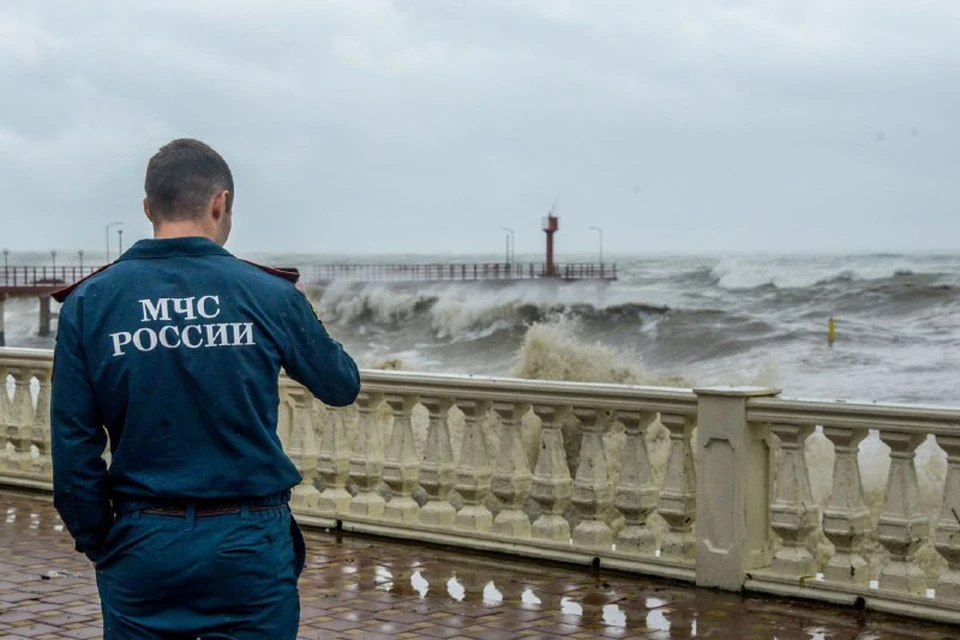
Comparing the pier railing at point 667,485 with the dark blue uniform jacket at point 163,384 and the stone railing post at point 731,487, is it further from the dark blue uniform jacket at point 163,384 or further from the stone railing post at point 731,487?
the dark blue uniform jacket at point 163,384

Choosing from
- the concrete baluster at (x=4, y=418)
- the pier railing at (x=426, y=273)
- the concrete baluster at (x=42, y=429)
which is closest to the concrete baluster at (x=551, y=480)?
the concrete baluster at (x=42, y=429)

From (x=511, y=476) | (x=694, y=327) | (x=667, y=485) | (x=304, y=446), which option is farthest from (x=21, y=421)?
(x=694, y=327)

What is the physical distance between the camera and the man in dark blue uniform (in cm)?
325

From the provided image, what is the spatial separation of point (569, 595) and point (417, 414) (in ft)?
46.8

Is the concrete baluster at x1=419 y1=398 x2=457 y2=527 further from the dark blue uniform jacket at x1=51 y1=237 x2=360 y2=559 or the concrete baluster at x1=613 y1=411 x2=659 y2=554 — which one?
the dark blue uniform jacket at x1=51 y1=237 x2=360 y2=559

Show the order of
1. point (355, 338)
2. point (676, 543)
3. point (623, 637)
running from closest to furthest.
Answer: point (623, 637) < point (676, 543) < point (355, 338)

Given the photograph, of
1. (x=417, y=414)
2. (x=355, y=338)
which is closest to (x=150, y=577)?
(x=417, y=414)

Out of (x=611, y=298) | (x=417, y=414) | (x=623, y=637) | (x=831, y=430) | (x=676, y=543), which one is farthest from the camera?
(x=611, y=298)

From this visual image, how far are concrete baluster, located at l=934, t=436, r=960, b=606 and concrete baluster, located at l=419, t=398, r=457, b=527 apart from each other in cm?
284

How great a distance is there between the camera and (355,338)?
2889 inches

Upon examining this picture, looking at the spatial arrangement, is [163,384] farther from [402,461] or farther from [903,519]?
[402,461]

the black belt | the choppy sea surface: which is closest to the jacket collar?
the black belt

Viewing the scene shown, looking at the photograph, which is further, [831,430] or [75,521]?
[831,430]

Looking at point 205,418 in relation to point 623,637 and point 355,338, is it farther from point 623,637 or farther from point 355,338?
point 355,338
